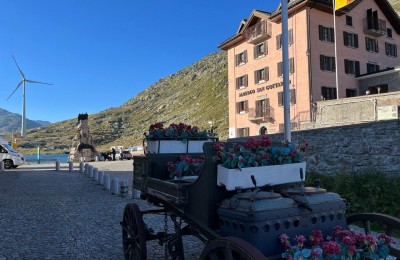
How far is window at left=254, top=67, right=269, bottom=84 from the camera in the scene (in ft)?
128

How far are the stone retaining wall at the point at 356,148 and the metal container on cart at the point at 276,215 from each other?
11.3m

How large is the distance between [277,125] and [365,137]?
22228 mm

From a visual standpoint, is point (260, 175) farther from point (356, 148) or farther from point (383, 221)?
point (356, 148)

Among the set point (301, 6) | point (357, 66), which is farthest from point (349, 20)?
point (301, 6)

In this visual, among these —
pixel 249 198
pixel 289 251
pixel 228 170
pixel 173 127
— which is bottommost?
pixel 289 251

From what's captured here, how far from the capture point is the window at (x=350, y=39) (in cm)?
3716

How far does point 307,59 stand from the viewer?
113ft

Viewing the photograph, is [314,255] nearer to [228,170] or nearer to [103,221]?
[228,170]

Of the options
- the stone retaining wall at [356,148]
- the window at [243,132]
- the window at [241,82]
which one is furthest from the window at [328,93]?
the stone retaining wall at [356,148]

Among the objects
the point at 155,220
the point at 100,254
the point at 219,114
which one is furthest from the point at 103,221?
the point at 219,114

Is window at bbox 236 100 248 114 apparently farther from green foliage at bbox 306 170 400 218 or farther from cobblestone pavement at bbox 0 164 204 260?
green foliage at bbox 306 170 400 218

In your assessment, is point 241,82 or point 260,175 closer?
point 260,175

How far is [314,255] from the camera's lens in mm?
2727

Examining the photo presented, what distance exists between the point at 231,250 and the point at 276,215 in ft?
1.68
